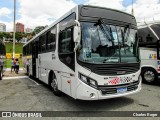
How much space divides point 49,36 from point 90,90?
4.26 meters

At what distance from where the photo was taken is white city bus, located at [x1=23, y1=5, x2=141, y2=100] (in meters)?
5.55

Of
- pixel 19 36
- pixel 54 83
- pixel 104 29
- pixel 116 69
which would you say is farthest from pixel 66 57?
pixel 19 36

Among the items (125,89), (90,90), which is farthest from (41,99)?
(125,89)

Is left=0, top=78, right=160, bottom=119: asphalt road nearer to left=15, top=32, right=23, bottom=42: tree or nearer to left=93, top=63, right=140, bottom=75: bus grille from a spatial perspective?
left=93, top=63, right=140, bottom=75: bus grille

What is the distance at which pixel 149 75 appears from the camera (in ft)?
34.4

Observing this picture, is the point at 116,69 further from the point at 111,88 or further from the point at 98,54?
the point at 98,54

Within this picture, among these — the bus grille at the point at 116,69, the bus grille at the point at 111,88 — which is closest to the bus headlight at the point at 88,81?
the bus grille at the point at 111,88

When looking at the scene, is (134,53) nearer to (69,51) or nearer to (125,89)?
(125,89)

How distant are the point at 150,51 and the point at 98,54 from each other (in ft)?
19.0

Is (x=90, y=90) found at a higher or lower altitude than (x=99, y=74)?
lower

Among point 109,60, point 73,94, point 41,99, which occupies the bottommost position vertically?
point 41,99

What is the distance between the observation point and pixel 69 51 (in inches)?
243

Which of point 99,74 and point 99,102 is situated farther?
point 99,102

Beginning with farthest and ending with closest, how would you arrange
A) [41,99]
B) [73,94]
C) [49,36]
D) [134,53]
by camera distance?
[49,36]
[41,99]
[134,53]
[73,94]
